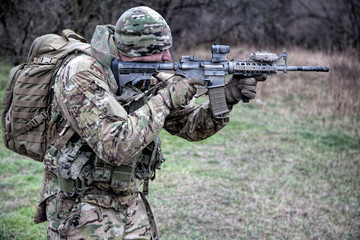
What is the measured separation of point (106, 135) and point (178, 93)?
0.49 m

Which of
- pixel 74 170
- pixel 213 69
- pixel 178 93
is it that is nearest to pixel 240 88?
pixel 213 69

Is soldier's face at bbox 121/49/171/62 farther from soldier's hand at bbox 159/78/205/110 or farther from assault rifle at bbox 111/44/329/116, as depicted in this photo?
soldier's hand at bbox 159/78/205/110

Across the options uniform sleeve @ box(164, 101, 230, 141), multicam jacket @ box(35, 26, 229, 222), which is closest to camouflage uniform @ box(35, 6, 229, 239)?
multicam jacket @ box(35, 26, 229, 222)

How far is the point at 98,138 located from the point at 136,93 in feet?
1.60

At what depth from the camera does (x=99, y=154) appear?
2258 millimetres

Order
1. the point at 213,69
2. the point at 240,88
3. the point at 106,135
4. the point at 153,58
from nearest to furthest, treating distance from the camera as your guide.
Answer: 1. the point at 106,135
2. the point at 153,58
3. the point at 213,69
4. the point at 240,88

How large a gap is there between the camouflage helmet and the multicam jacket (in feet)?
0.35

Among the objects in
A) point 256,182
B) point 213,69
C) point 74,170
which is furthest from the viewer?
point 256,182

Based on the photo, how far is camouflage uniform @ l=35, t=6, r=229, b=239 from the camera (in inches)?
88.8

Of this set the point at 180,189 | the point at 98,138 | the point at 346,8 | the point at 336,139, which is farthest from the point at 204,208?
the point at 346,8

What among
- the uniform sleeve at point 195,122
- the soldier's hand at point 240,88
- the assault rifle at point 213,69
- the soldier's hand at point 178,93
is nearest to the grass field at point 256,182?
the uniform sleeve at point 195,122

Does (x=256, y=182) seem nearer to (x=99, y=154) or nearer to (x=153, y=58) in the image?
(x=153, y=58)

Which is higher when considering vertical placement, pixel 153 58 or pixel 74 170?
pixel 153 58

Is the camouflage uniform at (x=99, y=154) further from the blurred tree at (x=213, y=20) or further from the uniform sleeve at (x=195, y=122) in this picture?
the blurred tree at (x=213, y=20)
